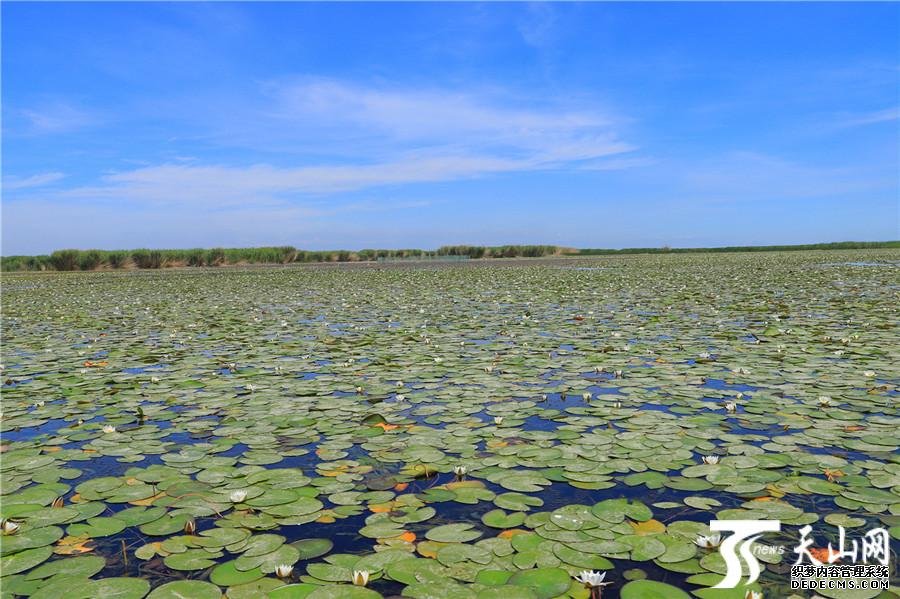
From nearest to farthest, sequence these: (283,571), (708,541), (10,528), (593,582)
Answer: (593,582), (283,571), (708,541), (10,528)

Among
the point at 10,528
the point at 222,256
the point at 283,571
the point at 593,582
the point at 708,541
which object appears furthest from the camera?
the point at 222,256

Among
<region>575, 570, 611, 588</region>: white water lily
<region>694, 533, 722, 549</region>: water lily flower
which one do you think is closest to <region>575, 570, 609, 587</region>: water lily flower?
<region>575, 570, 611, 588</region>: white water lily

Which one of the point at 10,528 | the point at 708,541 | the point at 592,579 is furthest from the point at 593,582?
the point at 10,528

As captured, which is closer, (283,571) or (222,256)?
(283,571)

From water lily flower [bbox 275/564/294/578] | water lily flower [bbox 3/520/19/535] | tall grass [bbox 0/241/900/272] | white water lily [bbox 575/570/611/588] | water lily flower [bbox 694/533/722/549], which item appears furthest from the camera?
tall grass [bbox 0/241/900/272]

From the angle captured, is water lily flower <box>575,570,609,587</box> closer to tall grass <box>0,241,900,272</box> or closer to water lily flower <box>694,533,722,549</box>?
water lily flower <box>694,533,722,549</box>

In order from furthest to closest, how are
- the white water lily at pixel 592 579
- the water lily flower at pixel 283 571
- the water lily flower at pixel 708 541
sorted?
the water lily flower at pixel 708 541 → the water lily flower at pixel 283 571 → the white water lily at pixel 592 579

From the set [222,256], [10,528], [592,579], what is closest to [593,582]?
[592,579]

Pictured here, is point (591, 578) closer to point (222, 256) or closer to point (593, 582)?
point (593, 582)

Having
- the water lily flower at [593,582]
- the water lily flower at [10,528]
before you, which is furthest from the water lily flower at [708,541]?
the water lily flower at [10,528]

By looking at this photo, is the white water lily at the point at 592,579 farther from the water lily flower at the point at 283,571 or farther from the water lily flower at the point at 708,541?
the water lily flower at the point at 283,571

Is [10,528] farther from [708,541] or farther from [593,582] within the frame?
[708,541]

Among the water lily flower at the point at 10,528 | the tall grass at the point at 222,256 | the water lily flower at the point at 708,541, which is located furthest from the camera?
the tall grass at the point at 222,256

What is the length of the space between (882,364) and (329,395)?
582 centimetres
